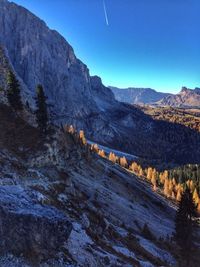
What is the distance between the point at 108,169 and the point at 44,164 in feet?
170

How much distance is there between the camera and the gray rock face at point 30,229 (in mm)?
37969

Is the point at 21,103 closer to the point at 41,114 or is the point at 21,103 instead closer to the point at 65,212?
the point at 41,114

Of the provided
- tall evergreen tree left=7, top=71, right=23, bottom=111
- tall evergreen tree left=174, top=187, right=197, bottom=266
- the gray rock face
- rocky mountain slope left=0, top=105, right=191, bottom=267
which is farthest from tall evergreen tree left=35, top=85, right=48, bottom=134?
the gray rock face

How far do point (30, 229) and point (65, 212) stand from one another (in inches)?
511

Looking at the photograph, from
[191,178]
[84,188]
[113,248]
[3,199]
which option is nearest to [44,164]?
[84,188]

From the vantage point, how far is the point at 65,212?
52.4 m

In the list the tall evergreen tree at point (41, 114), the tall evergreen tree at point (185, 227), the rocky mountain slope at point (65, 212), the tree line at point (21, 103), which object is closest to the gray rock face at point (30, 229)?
the rocky mountain slope at point (65, 212)

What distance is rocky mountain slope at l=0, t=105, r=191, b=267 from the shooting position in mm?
39156

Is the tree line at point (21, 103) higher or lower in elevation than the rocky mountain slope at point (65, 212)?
higher

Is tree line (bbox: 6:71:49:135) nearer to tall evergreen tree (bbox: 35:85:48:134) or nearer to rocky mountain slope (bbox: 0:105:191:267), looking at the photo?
tall evergreen tree (bbox: 35:85:48:134)

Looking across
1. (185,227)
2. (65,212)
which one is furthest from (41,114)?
(185,227)

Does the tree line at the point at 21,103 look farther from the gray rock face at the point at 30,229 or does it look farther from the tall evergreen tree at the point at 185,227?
the gray rock face at the point at 30,229

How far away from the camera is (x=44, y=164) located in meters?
73.2

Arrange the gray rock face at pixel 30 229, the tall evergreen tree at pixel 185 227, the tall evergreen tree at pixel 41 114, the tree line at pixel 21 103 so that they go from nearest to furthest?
1. the gray rock face at pixel 30 229
2. the tall evergreen tree at pixel 185 227
3. the tall evergreen tree at pixel 41 114
4. the tree line at pixel 21 103
